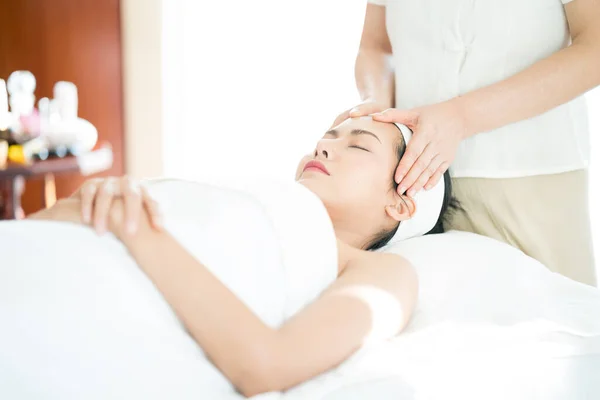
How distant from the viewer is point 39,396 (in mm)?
713

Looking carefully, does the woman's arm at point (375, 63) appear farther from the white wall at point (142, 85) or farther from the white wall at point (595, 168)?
the white wall at point (142, 85)

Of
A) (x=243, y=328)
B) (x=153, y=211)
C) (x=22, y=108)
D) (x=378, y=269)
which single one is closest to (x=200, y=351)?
(x=243, y=328)

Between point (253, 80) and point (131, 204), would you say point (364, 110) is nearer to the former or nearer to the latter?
point (131, 204)

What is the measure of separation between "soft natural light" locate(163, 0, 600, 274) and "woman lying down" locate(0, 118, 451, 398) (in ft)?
6.12

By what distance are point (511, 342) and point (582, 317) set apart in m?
0.19

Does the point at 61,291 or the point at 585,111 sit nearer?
the point at 61,291

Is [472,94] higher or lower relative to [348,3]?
lower

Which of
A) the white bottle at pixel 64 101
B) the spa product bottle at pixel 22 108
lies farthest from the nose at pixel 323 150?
the white bottle at pixel 64 101

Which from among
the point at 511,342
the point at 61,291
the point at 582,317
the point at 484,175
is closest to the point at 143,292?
the point at 61,291

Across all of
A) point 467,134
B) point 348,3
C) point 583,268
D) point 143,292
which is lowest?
point 583,268

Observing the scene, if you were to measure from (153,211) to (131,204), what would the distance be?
0.03 meters

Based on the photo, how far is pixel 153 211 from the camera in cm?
90

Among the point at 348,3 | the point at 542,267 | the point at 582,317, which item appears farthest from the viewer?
the point at 348,3

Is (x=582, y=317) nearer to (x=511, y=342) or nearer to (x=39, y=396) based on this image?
(x=511, y=342)
